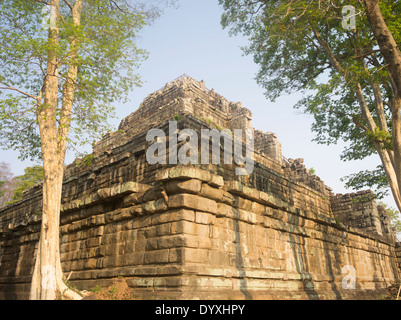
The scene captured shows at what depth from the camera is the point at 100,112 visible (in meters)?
8.75

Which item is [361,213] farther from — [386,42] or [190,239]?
[190,239]

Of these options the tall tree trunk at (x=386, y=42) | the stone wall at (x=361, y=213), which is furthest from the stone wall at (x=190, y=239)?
the stone wall at (x=361, y=213)

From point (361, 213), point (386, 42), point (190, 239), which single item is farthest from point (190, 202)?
point (361, 213)

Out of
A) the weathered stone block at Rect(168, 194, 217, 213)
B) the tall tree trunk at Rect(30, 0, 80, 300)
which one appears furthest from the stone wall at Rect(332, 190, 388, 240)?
the tall tree trunk at Rect(30, 0, 80, 300)

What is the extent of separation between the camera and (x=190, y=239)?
20.1 ft

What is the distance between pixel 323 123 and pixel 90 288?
1186 cm

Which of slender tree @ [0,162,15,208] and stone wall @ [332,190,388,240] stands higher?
slender tree @ [0,162,15,208]

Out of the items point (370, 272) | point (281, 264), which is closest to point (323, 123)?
point (370, 272)

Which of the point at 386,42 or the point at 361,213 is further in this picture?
the point at 361,213

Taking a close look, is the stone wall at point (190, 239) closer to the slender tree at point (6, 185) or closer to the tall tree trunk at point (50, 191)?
the tall tree trunk at point (50, 191)

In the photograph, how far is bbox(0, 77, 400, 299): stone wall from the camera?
6277 mm

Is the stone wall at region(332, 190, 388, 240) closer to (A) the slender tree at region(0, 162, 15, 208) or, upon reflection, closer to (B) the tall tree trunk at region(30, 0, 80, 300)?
(B) the tall tree trunk at region(30, 0, 80, 300)

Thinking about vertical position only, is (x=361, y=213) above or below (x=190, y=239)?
above

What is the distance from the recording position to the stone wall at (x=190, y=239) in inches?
247
